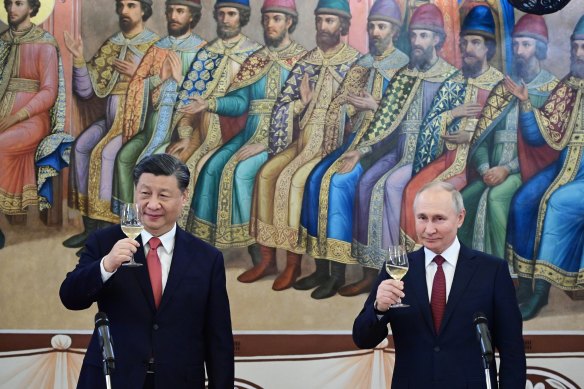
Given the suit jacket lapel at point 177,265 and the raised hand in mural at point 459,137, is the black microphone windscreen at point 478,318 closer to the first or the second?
the suit jacket lapel at point 177,265

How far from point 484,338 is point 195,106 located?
11.7 feet

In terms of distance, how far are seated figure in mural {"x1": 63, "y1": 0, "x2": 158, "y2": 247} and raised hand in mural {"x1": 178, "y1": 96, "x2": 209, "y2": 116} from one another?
1.36 feet

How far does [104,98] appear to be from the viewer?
609 cm

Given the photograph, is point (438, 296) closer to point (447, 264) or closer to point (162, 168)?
point (447, 264)

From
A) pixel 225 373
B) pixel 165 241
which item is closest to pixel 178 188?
pixel 165 241

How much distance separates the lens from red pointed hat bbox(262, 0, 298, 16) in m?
6.10

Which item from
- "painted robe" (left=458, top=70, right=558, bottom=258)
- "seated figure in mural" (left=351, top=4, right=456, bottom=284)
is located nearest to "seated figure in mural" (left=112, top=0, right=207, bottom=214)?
"seated figure in mural" (left=351, top=4, right=456, bottom=284)

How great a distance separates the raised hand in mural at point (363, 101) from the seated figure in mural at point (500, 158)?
0.70 meters

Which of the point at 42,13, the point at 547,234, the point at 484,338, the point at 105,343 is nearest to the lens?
the point at 105,343

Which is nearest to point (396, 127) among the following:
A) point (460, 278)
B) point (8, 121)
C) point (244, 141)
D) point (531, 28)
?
point (244, 141)

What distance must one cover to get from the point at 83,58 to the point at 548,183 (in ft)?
10.4

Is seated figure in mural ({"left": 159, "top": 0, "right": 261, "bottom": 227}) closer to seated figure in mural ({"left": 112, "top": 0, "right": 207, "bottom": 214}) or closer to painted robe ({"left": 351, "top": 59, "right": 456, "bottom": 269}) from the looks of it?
seated figure in mural ({"left": 112, "top": 0, "right": 207, "bottom": 214})

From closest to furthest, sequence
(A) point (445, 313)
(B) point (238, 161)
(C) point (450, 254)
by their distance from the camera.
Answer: (A) point (445, 313) < (C) point (450, 254) < (B) point (238, 161)

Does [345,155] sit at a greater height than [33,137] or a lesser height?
lesser
